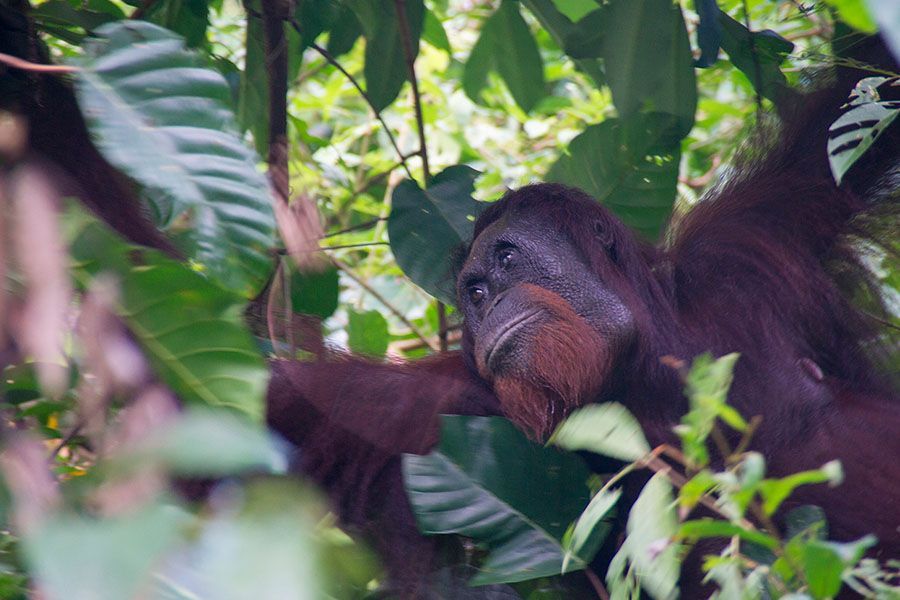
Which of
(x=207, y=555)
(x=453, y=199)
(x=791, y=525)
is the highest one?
(x=207, y=555)

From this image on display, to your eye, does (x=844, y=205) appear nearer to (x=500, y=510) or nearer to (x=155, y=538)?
(x=500, y=510)

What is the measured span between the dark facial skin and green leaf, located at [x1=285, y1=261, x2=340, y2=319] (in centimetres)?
47

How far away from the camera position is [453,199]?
2.89m

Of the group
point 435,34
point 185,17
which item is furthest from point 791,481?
point 435,34

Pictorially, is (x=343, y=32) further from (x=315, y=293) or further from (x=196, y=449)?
(x=196, y=449)

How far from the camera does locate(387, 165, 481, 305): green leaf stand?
2.82m

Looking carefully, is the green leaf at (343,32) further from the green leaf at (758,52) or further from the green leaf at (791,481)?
the green leaf at (791,481)

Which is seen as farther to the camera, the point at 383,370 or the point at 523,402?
the point at 383,370

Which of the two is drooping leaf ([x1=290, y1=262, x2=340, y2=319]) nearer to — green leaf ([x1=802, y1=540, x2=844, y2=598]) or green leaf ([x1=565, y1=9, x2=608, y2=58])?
green leaf ([x1=565, y1=9, x2=608, y2=58])

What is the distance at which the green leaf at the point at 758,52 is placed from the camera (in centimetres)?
284

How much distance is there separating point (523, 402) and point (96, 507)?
1135 mm

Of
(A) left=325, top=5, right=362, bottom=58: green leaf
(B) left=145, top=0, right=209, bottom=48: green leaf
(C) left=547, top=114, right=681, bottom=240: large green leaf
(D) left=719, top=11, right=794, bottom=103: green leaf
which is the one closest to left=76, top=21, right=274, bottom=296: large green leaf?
(B) left=145, top=0, right=209, bottom=48: green leaf

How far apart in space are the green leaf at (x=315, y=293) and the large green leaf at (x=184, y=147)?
1.21 meters

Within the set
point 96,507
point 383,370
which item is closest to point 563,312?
point 383,370
